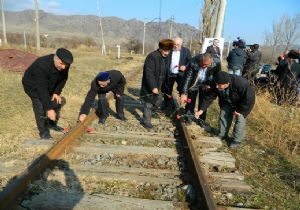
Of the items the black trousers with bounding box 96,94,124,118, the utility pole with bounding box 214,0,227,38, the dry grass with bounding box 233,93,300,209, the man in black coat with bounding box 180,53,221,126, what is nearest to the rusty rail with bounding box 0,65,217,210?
the dry grass with bounding box 233,93,300,209

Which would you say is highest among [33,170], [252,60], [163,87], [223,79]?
[223,79]

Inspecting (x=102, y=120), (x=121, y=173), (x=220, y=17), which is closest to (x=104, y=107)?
(x=102, y=120)

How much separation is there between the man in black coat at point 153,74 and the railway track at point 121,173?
27.2 inches

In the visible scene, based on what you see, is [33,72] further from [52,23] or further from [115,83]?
[52,23]

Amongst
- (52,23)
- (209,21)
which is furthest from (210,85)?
(52,23)

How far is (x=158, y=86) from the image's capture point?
24.0ft

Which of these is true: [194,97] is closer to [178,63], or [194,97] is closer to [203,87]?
[203,87]

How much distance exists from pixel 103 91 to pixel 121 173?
2855mm

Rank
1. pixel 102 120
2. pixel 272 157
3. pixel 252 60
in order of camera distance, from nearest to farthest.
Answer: pixel 272 157, pixel 102 120, pixel 252 60

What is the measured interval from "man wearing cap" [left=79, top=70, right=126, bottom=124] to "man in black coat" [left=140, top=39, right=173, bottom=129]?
1.82ft

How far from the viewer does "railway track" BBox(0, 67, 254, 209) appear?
152 inches

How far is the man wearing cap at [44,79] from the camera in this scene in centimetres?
533

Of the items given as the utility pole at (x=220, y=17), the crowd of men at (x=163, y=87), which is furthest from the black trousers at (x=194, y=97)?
the utility pole at (x=220, y=17)

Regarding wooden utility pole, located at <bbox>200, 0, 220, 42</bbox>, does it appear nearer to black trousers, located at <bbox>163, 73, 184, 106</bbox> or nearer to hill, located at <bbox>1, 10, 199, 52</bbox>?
black trousers, located at <bbox>163, 73, 184, 106</bbox>
